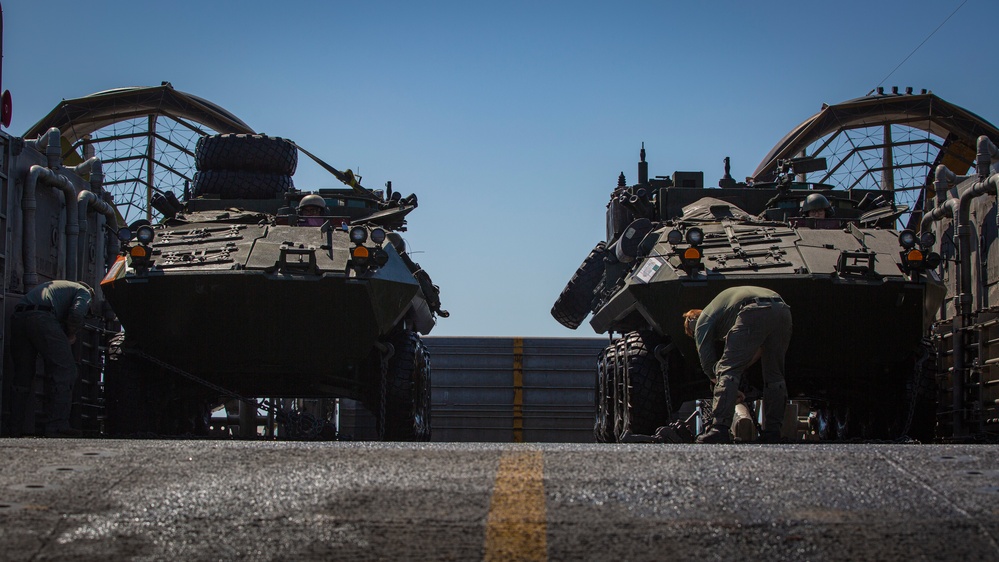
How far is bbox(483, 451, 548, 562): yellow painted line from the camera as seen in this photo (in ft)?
14.7

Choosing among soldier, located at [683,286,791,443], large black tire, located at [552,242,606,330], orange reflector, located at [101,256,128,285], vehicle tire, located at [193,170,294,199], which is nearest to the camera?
soldier, located at [683,286,791,443]

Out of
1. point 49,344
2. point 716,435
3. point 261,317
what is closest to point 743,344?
point 716,435

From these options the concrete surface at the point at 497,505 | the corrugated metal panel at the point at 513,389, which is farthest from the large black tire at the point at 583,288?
the concrete surface at the point at 497,505

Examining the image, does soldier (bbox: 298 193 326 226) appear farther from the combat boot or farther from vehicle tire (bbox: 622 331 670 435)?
the combat boot

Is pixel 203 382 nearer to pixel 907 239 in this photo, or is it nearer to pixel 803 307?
pixel 803 307

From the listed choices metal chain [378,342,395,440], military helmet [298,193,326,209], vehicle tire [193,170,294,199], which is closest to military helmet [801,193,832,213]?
metal chain [378,342,395,440]

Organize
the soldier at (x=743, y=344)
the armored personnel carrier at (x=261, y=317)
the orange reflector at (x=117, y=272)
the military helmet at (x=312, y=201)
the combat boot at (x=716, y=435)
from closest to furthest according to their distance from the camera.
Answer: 1. the combat boot at (x=716, y=435)
2. the soldier at (x=743, y=344)
3. the armored personnel carrier at (x=261, y=317)
4. the orange reflector at (x=117, y=272)
5. the military helmet at (x=312, y=201)

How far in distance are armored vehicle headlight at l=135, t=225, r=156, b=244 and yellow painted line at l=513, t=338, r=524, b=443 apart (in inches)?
238

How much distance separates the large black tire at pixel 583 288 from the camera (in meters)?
15.6

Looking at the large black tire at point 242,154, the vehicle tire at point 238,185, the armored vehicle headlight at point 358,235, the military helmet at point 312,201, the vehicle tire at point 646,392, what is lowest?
the vehicle tire at point 646,392

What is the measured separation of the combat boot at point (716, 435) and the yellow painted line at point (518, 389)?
6826 mm

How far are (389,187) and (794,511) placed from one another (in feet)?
34.4

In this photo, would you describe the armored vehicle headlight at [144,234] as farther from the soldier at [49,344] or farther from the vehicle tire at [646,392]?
the vehicle tire at [646,392]

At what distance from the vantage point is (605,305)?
1334 cm
